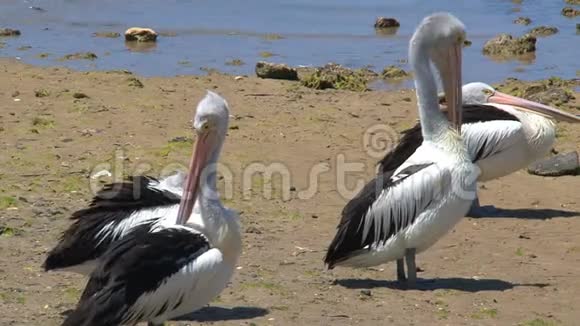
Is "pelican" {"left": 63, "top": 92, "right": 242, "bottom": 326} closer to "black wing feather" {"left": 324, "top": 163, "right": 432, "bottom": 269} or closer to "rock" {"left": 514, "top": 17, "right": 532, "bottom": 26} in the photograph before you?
"black wing feather" {"left": 324, "top": 163, "right": 432, "bottom": 269}

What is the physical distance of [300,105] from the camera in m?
13.4

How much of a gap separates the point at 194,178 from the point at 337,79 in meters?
7.68

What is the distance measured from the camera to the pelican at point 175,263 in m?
6.55

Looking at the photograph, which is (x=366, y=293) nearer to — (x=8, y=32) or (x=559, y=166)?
(x=559, y=166)

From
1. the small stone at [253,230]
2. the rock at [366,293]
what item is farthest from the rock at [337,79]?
the rock at [366,293]

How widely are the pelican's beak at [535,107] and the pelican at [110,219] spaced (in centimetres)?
404

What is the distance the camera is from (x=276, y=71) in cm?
1472

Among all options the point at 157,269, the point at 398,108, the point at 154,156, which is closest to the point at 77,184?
the point at 154,156

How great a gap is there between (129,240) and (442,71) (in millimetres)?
2996

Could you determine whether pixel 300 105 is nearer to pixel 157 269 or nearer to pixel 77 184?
pixel 77 184

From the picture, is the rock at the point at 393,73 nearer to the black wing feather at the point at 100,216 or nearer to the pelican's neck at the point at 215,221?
the black wing feather at the point at 100,216

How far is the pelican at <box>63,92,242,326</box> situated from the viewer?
655 cm

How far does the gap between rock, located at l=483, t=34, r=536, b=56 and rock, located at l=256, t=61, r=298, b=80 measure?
365cm

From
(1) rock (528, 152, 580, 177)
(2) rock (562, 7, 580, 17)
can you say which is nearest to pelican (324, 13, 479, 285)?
(1) rock (528, 152, 580, 177)
